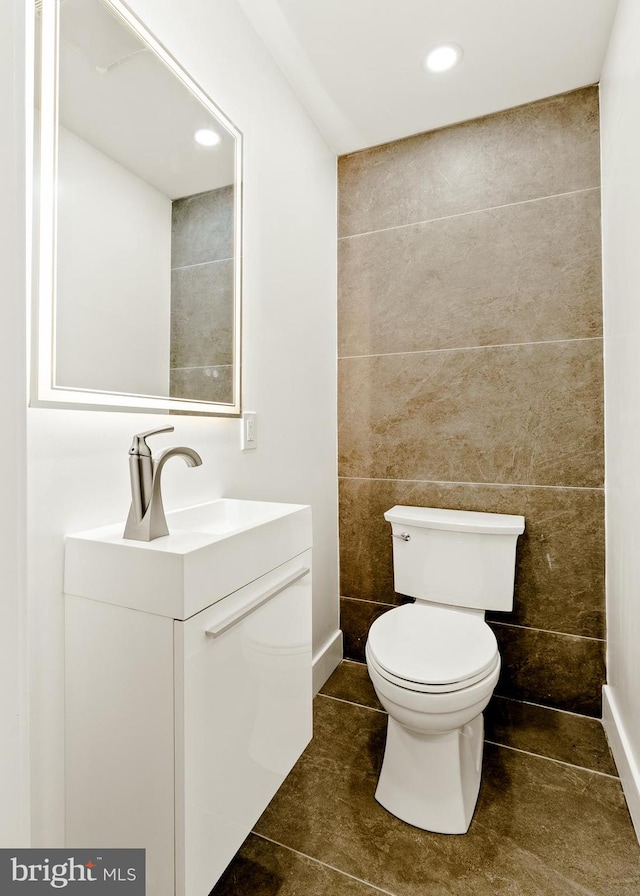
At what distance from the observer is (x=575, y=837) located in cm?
127

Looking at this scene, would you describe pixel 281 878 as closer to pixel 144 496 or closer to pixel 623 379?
pixel 144 496

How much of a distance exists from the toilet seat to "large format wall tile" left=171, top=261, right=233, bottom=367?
3.28 ft

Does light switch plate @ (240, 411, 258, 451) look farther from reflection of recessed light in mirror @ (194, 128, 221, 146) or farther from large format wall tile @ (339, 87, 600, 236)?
large format wall tile @ (339, 87, 600, 236)

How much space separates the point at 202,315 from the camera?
1327 millimetres

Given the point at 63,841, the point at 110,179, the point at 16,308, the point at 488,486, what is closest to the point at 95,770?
the point at 63,841

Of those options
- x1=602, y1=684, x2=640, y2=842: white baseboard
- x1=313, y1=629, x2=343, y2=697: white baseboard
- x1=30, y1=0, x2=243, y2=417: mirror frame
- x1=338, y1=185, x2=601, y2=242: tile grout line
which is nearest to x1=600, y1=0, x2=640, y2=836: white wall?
x1=602, y1=684, x2=640, y2=842: white baseboard

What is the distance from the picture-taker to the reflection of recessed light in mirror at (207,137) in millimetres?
1292

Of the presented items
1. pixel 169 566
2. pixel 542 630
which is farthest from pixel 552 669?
pixel 169 566

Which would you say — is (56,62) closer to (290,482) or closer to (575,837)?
(290,482)

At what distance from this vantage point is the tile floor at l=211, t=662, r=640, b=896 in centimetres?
114

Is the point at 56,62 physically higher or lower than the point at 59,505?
higher

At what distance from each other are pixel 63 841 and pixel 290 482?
1.15 meters

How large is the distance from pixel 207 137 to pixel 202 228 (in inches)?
10.2

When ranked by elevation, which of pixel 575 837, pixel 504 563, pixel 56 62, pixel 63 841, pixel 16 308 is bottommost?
pixel 575 837
